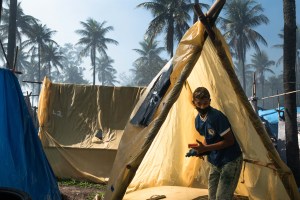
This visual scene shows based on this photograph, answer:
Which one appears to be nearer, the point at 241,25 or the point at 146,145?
the point at 146,145

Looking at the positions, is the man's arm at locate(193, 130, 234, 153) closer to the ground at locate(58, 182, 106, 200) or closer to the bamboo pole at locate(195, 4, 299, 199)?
the bamboo pole at locate(195, 4, 299, 199)

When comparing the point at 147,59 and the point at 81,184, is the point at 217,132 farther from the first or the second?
the point at 147,59

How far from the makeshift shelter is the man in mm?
385

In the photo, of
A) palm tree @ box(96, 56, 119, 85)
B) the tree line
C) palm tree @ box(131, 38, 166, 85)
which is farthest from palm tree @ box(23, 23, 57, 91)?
palm tree @ box(96, 56, 119, 85)

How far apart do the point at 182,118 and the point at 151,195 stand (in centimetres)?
190

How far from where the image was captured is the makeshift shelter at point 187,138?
13.4 ft

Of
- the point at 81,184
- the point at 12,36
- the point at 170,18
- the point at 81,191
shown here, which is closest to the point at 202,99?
the point at 81,191

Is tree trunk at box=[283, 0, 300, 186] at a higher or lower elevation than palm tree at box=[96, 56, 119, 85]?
lower

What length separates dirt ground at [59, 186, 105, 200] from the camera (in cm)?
745

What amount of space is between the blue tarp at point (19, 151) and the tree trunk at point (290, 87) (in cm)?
684

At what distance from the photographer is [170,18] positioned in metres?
32.4

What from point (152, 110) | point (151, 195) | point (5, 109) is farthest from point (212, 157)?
point (5, 109)

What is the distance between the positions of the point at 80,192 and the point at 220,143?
516 cm

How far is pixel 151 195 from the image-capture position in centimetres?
602
